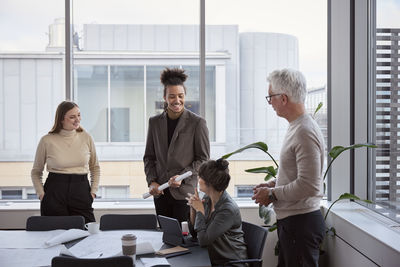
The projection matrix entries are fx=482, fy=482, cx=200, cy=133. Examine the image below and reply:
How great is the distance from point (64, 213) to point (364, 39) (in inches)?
110

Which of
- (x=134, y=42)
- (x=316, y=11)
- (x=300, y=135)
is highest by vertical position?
(x=316, y=11)

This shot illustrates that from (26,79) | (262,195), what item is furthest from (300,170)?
(26,79)

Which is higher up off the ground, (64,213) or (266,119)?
(266,119)

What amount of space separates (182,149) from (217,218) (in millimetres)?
907

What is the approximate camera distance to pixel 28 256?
248cm

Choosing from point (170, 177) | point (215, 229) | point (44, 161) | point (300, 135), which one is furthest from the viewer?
point (44, 161)

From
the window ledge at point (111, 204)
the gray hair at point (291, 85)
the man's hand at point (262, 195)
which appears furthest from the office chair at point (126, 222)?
the gray hair at point (291, 85)

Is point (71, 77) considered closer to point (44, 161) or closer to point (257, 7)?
point (44, 161)

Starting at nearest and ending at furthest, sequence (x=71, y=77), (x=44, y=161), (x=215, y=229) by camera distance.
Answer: (x=215, y=229), (x=44, y=161), (x=71, y=77)

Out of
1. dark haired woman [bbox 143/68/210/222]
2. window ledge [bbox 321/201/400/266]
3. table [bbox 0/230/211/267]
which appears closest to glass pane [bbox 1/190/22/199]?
dark haired woman [bbox 143/68/210/222]

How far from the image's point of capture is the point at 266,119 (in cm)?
490

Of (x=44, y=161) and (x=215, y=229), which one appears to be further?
(x=44, y=161)

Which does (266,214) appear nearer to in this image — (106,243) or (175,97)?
(175,97)

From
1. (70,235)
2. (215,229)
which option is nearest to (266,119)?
(215,229)
